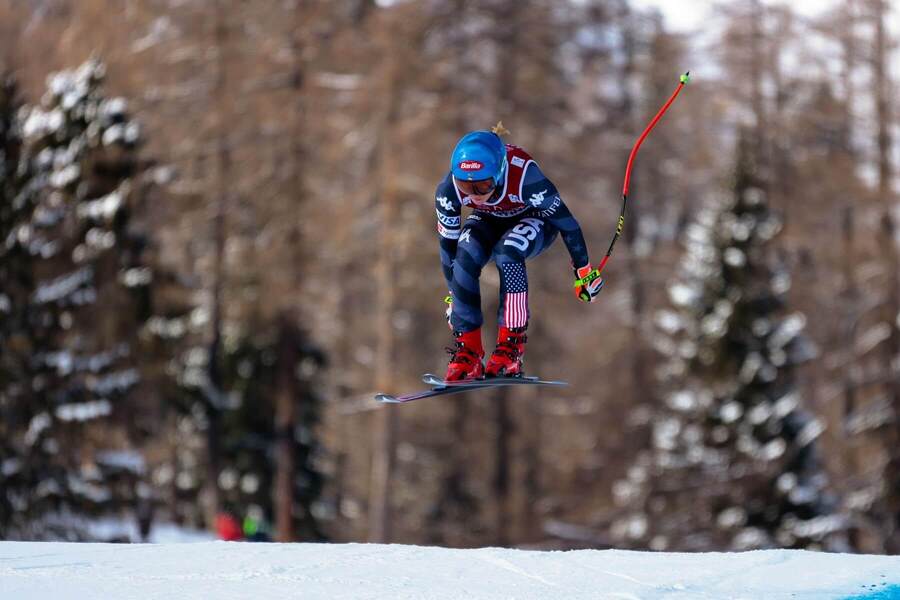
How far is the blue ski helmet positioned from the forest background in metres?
12.5

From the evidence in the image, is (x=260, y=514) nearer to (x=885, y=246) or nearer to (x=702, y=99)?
(x=885, y=246)

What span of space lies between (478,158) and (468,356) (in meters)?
1.68

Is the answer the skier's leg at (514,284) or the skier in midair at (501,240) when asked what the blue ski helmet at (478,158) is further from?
the skier's leg at (514,284)

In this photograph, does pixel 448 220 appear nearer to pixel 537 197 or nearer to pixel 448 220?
pixel 448 220

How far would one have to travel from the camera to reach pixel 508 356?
9.04 m

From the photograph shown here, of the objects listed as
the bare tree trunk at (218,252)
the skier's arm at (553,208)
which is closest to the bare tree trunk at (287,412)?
the bare tree trunk at (218,252)

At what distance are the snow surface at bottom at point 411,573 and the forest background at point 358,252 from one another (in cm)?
1178

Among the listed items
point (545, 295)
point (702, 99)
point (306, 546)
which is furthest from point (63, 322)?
point (702, 99)

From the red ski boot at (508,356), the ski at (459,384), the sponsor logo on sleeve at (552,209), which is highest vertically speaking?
the sponsor logo on sleeve at (552,209)

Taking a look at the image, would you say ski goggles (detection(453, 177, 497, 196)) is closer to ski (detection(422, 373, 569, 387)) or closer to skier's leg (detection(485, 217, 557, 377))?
skier's leg (detection(485, 217, 557, 377))

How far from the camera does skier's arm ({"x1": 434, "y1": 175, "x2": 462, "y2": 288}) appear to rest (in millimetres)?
8680

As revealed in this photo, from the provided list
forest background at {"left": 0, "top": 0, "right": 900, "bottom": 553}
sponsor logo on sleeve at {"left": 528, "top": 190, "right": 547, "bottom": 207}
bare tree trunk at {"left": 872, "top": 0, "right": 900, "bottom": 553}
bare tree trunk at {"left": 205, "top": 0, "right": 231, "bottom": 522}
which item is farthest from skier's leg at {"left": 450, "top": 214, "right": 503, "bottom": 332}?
bare tree trunk at {"left": 205, "top": 0, "right": 231, "bottom": 522}

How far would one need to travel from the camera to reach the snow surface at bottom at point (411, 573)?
679 cm

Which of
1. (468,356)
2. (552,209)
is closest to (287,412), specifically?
(468,356)
